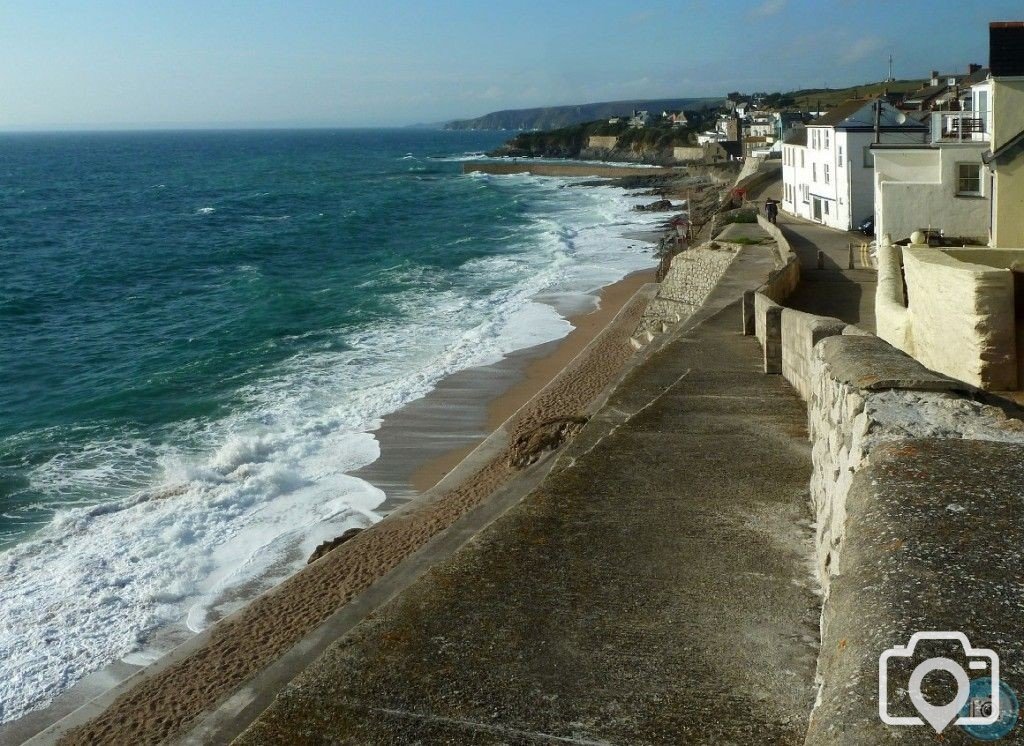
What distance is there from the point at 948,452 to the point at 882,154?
23.8 m

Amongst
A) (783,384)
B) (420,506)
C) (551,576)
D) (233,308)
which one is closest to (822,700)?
(551,576)

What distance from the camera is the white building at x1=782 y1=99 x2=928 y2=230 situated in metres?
33.5

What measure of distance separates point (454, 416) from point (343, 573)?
730 centimetres

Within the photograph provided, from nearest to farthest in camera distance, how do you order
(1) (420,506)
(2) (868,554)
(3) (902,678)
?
1. (3) (902,678)
2. (2) (868,554)
3. (1) (420,506)

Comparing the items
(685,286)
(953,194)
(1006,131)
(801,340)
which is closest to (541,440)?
(801,340)

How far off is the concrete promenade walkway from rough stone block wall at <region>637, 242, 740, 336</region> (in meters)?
14.9

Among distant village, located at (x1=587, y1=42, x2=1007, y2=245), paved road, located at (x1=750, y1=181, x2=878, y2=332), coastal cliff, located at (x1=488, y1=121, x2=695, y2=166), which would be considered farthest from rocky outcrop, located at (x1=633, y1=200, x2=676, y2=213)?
coastal cliff, located at (x1=488, y1=121, x2=695, y2=166)

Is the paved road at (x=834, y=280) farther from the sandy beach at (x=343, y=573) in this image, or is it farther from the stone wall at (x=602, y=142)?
the stone wall at (x=602, y=142)

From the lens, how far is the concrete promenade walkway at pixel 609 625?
5.70 m

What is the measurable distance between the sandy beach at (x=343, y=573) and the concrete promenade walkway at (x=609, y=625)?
11.9 ft

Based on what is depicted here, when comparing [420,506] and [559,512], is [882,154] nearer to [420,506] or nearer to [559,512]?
[420,506]

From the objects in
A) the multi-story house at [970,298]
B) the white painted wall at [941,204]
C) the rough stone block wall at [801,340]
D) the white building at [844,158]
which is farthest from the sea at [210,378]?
the white painted wall at [941,204]

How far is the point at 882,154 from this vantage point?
26.5 metres

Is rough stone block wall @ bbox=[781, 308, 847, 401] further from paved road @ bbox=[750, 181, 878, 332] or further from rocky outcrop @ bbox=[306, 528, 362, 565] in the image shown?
rocky outcrop @ bbox=[306, 528, 362, 565]
